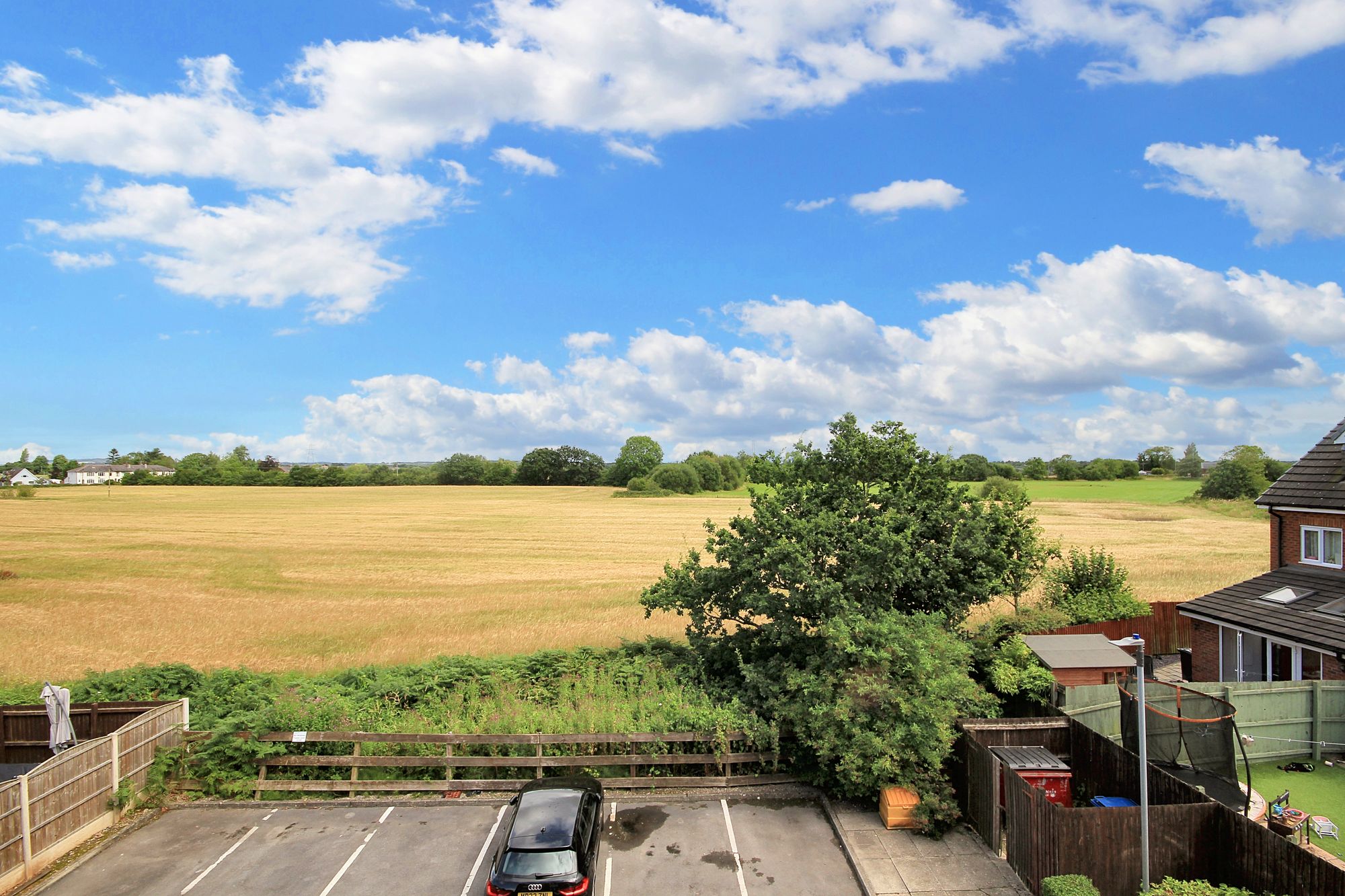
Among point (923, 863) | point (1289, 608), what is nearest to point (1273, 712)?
point (1289, 608)

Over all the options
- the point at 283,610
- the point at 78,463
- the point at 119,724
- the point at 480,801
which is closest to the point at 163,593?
the point at 283,610

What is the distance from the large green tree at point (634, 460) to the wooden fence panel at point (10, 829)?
413 feet

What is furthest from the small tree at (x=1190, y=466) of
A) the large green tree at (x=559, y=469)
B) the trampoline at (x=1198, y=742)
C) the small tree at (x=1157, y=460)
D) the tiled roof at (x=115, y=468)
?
the tiled roof at (x=115, y=468)

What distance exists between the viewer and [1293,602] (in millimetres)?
20281

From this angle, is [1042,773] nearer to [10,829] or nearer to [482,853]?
[482,853]

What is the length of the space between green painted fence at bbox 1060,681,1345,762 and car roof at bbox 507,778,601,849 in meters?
10.8

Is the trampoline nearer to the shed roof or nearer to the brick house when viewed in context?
the shed roof

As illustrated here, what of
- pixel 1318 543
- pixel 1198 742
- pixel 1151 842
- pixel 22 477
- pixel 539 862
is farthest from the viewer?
pixel 22 477

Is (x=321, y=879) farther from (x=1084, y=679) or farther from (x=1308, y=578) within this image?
(x=1308, y=578)

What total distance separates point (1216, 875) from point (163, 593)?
43.5 metres

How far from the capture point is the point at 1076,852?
1052 cm

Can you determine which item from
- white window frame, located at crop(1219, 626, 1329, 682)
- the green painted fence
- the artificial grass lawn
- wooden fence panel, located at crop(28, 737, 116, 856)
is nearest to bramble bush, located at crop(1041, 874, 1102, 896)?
the green painted fence

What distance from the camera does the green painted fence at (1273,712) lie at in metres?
16.0

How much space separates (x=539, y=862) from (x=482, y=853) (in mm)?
2870
